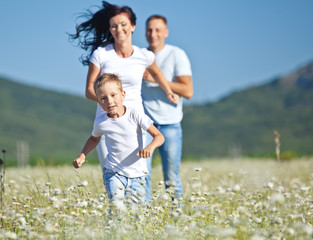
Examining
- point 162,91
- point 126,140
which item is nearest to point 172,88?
point 162,91

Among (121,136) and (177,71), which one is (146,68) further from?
(121,136)

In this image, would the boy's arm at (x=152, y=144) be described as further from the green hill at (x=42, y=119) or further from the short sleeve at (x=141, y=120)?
the green hill at (x=42, y=119)

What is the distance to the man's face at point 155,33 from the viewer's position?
5.88 m

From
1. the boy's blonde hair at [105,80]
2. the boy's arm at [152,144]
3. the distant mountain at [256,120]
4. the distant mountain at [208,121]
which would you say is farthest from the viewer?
the distant mountain at [256,120]

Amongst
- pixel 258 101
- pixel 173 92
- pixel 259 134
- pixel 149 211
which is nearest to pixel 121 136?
pixel 149 211

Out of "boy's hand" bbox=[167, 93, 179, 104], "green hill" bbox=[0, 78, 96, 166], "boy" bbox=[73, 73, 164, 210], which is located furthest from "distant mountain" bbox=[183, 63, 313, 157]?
"boy" bbox=[73, 73, 164, 210]

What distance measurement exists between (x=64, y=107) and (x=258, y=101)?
7420 cm

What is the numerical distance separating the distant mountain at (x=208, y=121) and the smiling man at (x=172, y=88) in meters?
89.7

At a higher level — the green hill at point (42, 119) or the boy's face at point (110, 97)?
the green hill at point (42, 119)

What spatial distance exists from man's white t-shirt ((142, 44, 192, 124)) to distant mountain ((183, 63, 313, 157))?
9969cm

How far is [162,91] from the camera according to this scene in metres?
5.81

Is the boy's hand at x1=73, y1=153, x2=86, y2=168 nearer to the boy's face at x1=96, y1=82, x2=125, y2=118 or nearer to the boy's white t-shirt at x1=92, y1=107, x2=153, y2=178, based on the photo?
the boy's white t-shirt at x1=92, y1=107, x2=153, y2=178

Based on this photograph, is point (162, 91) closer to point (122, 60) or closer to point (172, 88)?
point (172, 88)

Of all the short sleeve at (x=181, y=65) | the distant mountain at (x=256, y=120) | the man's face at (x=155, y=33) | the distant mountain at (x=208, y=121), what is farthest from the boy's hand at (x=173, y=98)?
the distant mountain at (x=256, y=120)
